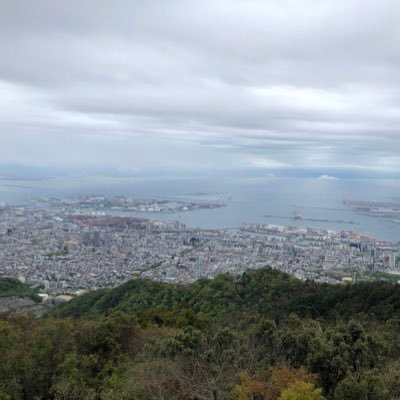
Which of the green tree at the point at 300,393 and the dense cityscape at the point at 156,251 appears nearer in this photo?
the green tree at the point at 300,393

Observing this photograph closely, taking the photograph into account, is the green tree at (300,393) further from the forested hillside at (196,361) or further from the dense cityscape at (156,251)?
the dense cityscape at (156,251)

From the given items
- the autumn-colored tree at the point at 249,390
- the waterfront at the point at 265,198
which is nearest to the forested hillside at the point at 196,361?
the autumn-colored tree at the point at 249,390

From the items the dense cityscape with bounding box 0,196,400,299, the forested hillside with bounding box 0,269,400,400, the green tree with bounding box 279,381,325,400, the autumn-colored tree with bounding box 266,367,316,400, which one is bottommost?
the dense cityscape with bounding box 0,196,400,299

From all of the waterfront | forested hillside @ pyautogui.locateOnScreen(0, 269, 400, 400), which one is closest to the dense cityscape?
the waterfront

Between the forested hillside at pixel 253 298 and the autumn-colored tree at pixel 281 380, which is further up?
the autumn-colored tree at pixel 281 380

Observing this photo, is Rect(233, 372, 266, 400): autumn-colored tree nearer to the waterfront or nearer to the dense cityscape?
the dense cityscape

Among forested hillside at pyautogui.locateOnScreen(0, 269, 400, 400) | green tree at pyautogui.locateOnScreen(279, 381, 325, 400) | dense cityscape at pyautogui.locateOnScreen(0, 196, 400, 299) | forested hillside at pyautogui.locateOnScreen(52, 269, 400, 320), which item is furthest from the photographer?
dense cityscape at pyautogui.locateOnScreen(0, 196, 400, 299)

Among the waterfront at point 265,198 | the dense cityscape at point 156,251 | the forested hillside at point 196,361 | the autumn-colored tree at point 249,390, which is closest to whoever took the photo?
the autumn-colored tree at point 249,390

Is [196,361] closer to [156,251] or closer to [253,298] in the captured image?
[253,298]

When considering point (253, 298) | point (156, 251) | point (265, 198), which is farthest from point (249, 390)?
point (265, 198)
